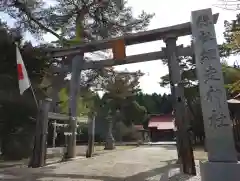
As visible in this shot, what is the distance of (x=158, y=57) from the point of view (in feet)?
32.1

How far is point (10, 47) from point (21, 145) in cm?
470

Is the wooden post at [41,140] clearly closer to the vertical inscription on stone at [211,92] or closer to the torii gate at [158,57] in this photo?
the torii gate at [158,57]

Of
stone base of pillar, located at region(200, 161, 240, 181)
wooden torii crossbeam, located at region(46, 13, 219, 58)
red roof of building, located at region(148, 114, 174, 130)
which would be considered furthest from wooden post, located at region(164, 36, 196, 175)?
red roof of building, located at region(148, 114, 174, 130)

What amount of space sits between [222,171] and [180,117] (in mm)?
3557

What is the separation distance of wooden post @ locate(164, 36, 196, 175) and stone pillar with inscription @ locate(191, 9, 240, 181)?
269 cm

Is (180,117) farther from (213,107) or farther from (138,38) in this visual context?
(138,38)

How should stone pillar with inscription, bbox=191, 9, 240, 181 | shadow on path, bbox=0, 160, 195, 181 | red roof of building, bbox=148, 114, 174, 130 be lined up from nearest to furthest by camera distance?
1. stone pillar with inscription, bbox=191, 9, 240, 181
2. shadow on path, bbox=0, 160, 195, 181
3. red roof of building, bbox=148, 114, 174, 130

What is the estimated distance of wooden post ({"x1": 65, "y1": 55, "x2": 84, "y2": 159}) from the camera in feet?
36.7

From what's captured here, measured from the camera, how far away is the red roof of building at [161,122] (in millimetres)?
38562

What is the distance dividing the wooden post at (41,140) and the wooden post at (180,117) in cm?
470

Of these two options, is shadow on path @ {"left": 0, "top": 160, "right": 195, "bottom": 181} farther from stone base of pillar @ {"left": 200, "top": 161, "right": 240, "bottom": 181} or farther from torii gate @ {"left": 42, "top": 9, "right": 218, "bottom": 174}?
stone base of pillar @ {"left": 200, "top": 161, "right": 240, "bottom": 181}

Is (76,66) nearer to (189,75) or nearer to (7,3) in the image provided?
(7,3)

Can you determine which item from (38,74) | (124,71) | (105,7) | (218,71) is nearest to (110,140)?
(124,71)

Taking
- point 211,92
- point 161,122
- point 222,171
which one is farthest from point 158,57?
point 161,122
